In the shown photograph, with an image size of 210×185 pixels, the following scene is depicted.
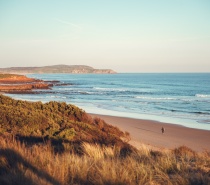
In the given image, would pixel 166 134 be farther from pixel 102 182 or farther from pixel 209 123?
pixel 102 182

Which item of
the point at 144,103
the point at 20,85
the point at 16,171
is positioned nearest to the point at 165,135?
the point at 16,171

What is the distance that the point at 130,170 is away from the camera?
525cm

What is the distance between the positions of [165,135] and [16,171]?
1446 centimetres

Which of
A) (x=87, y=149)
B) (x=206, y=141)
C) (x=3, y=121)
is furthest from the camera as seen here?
(x=206, y=141)

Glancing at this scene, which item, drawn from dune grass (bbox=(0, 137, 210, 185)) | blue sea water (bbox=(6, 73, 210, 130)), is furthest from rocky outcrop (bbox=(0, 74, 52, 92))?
dune grass (bbox=(0, 137, 210, 185))

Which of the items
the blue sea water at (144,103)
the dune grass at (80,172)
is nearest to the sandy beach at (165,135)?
the blue sea water at (144,103)

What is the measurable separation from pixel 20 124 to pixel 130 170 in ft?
24.4

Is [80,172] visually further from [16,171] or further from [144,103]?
[144,103]

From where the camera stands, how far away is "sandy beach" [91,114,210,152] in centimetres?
1557

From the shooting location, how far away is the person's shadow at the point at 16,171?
4418mm

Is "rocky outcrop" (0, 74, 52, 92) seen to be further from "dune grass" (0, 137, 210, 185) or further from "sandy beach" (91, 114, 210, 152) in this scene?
"dune grass" (0, 137, 210, 185)

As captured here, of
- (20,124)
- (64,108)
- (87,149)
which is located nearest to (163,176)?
(87,149)

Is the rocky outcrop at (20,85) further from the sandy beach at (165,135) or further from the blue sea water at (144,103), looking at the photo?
the sandy beach at (165,135)

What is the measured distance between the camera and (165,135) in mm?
18281
